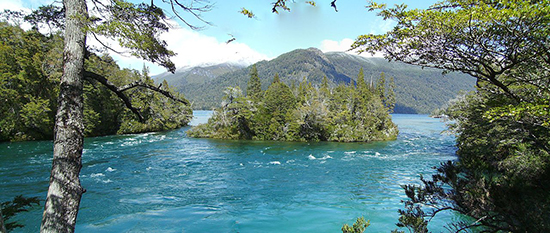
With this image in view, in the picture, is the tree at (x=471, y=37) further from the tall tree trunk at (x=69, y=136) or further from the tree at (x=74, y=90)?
the tall tree trunk at (x=69, y=136)

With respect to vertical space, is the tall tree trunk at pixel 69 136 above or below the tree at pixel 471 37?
below

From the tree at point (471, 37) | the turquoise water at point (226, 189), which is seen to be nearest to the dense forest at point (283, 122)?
the turquoise water at point (226, 189)

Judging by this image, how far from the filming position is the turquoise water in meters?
9.55

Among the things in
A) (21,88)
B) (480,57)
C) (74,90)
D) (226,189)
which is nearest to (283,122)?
(226,189)

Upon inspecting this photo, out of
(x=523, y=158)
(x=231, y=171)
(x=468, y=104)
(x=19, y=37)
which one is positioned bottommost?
(x=231, y=171)

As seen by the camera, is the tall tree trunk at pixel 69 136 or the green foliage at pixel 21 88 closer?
the tall tree trunk at pixel 69 136

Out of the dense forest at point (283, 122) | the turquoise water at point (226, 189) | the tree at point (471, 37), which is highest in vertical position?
the tree at point (471, 37)

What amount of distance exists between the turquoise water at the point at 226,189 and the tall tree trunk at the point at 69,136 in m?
5.41

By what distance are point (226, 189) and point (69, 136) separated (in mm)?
10409

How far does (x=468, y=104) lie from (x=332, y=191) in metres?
12.6

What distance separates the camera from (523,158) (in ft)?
35.1

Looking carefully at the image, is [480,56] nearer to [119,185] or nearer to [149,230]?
[149,230]

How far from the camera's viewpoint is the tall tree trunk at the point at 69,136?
3.84m

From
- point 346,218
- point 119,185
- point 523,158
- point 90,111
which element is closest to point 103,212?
point 119,185
